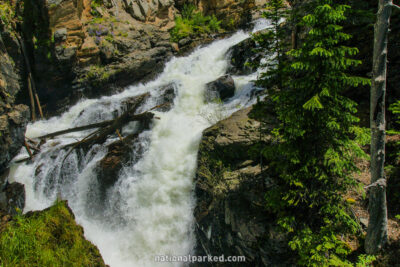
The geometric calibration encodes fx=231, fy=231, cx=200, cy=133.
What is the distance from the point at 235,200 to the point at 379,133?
12.0 ft

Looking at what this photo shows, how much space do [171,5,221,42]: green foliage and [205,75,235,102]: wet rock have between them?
11.9m

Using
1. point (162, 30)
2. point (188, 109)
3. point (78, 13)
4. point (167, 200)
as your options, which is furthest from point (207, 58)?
point (167, 200)

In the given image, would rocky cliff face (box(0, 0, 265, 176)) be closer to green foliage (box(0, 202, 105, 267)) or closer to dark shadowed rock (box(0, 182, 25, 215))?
dark shadowed rock (box(0, 182, 25, 215))

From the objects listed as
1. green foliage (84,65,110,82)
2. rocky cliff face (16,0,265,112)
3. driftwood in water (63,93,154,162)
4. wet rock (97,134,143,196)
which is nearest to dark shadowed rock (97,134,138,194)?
wet rock (97,134,143,196)

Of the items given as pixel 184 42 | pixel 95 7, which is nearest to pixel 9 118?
pixel 95 7

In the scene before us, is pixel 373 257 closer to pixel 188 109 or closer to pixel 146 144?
pixel 146 144

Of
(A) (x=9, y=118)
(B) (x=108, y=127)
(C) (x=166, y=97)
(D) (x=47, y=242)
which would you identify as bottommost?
(D) (x=47, y=242)

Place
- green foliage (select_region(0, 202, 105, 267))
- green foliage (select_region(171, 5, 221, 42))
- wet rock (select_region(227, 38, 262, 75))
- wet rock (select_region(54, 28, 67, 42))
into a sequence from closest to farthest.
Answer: green foliage (select_region(0, 202, 105, 267)), wet rock (select_region(227, 38, 262, 75)), wet rock (select_region(54, 28, 67, 42)), green foliage (select_region(171, 5, 221, 42))

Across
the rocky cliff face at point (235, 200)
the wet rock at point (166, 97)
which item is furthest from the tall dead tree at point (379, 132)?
the wet rock at point (166, 97)

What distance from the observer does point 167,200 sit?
8.67 m

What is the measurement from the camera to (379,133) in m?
4.25

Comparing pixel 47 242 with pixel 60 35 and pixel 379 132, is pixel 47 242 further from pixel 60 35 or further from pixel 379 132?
pixel 60 35

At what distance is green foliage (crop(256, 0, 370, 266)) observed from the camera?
4.38 m

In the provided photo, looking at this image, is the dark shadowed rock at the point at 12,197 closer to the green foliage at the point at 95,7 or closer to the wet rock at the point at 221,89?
the wet rock at the point at 221,89
